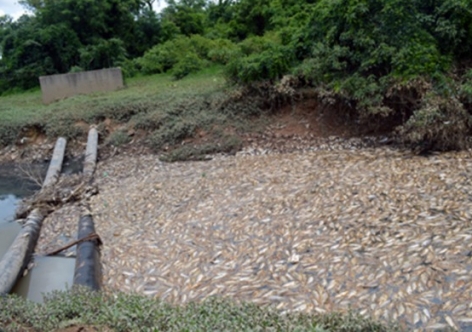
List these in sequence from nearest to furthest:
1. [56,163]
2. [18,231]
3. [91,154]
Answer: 1. [18,231]
2. [56,163]
3. [91,154]

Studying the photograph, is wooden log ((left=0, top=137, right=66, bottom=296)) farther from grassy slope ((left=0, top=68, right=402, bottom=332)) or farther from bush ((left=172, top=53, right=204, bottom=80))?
bush ((left=172, top=53, right=204, bottom=80))

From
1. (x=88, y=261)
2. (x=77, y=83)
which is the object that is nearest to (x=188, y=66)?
(x=77, y=83)

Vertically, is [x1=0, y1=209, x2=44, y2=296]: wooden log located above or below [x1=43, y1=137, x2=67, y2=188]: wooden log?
below

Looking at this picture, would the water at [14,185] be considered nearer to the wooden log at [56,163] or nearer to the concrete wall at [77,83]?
the wooden log at [56,163]

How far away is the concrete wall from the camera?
1456cm

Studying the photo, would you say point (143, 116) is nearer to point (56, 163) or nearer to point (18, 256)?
point (56, 163)

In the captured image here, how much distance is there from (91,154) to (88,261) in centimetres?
538

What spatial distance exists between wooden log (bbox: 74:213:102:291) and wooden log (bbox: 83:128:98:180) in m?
2.84

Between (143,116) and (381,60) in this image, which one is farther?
(143,116)

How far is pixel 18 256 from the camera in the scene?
16.5 ft

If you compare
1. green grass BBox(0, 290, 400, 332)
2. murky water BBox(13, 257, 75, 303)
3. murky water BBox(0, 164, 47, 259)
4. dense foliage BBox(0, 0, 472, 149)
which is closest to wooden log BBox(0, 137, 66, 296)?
murky water BBox(13, 257, 75, 303)

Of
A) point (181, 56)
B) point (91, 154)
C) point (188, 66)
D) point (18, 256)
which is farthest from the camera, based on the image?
point (181, 56)

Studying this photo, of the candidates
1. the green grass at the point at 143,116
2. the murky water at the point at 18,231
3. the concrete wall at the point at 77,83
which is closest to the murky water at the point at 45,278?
the murky water at the point at 18,231

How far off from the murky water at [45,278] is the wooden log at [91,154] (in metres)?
2.91
